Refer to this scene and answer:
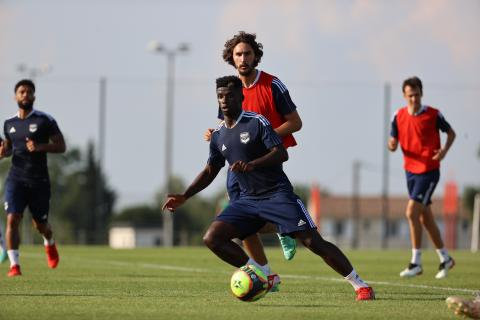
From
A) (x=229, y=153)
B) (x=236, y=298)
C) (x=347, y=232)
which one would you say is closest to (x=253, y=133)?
(x=229, y=153)

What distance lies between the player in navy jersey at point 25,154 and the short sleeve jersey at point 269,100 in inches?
159

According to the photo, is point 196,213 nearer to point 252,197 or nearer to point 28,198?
point 28,198

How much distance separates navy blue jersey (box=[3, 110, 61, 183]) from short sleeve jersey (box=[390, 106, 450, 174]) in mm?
4557

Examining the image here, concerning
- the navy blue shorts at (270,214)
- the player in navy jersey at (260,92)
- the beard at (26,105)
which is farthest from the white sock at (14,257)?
the navy blue shorts at (270,214)

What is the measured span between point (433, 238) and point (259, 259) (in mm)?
4482

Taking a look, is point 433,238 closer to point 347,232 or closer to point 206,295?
point 206,295

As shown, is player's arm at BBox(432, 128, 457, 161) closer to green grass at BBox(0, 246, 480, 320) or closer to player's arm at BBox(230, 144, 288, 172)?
green grass at BBox(0, 246, 480, 320)

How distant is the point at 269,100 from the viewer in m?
11.1

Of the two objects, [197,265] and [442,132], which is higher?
[442,132]

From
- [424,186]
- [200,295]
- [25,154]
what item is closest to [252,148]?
[200,295]

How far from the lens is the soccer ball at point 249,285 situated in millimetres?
9648

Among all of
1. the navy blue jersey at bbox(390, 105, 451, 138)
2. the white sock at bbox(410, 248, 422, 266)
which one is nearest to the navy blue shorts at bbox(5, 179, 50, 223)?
the navy blue jersey at bbox(390, 105, 451, 138)

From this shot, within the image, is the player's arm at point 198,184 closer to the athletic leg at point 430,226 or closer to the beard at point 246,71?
the beard at point 246,71

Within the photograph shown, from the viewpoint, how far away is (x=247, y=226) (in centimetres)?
1015
